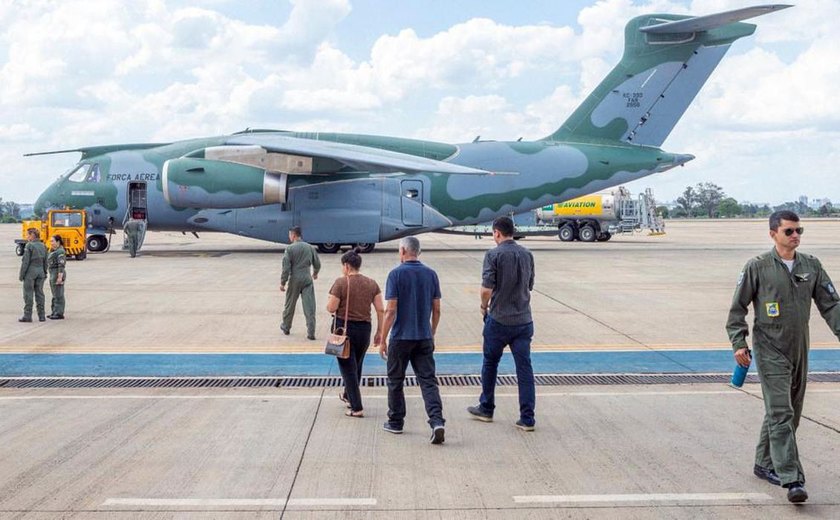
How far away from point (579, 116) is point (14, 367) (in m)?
22.8

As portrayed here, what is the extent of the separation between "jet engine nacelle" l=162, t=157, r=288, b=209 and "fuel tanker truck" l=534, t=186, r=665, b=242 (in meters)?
20.1

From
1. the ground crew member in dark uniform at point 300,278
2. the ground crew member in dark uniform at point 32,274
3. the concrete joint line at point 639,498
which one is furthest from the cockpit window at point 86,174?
the concrete joint line at point 639,498

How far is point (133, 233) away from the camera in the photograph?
2520 cm

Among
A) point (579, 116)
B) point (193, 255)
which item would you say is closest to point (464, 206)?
point (579, 116)

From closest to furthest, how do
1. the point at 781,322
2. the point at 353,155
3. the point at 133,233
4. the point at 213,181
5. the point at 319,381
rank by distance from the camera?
the point at 781,322 < the point at 319,381 < the point at 353,155 < the point at 213,181 < the point at 133,233

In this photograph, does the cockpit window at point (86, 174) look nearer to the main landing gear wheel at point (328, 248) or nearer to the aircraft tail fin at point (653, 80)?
the main landing gear wheel at point (328, 248)

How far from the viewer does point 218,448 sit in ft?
19.7

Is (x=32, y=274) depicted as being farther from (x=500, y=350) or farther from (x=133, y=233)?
(x=133, y=233)

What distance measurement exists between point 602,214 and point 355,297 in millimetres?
35043

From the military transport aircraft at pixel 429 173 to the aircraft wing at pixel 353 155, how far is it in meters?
0.37

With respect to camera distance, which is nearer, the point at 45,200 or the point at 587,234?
the point at 45,200

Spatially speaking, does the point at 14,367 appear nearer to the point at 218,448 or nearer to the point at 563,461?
the point at 218,448

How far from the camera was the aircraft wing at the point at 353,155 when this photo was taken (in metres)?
22.0

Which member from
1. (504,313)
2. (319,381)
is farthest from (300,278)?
(504,313)
